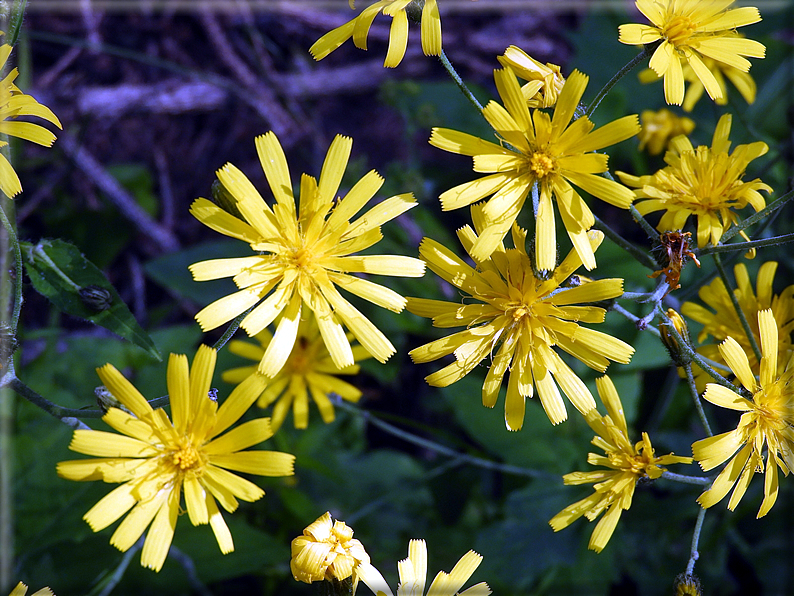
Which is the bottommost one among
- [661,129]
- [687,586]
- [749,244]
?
[687,586]

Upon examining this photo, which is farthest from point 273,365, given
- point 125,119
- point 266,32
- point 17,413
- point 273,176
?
point 266,32

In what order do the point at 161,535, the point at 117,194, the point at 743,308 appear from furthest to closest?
1. the point at 117,194
2. the point at 743,308
3. the point at 161,535

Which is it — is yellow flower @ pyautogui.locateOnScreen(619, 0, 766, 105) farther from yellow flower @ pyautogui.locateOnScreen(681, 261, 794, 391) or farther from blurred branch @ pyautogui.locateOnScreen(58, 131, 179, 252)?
blurred branch @ pyautogui.locateOnScreen(58, 131, 179, 252)

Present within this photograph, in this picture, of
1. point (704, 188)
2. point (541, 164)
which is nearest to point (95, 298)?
point (541, 164)

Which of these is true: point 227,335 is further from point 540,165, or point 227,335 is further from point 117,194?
point 117,194

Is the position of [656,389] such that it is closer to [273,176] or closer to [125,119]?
[273,176]

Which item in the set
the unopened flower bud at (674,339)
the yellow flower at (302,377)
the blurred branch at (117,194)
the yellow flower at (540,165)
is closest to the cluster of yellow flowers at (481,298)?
the yellow flower at (540,165)

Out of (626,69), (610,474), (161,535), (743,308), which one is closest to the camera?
(626,69)

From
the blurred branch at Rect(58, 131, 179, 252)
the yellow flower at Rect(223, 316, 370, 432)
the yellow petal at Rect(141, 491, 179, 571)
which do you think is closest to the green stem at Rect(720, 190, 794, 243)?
the yellow flower at Rect(223, 316, 370, 432)
